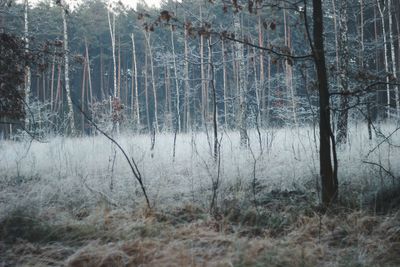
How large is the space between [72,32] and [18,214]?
3122cm

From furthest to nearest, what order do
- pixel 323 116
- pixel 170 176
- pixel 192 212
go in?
1. pixel 170 176
2. pixel 192 212
3. pixel 323 116

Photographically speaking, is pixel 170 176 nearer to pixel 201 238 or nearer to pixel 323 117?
pixel 201 238

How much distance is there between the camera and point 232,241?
2846 millimetres

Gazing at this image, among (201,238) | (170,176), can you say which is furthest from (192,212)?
(170,176)

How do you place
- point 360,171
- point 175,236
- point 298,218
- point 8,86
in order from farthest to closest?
point 360,171 < point 8,86 < point 298,218 < point 175,236

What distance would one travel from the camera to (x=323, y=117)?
3.38 meters

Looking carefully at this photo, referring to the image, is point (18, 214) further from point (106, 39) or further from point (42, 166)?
point (106, 39)

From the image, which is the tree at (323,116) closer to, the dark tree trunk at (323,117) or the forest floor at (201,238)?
the dark tree trunk at (323,117)

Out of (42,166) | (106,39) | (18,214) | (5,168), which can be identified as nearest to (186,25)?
(18,214)

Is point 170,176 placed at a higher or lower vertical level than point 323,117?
lower

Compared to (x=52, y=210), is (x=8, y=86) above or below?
above

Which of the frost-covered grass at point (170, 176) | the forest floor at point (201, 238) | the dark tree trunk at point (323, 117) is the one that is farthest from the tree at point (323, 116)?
the frost-covered grass at point (170, 176)

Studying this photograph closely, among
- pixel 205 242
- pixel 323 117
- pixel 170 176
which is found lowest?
pixel 205 242

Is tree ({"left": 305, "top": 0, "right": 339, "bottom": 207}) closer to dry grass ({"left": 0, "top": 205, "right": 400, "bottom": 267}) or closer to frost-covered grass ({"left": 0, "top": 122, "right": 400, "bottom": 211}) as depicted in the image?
dry grass ({"left": 0, "top": 205, "right": 400, "bottom": 267})
